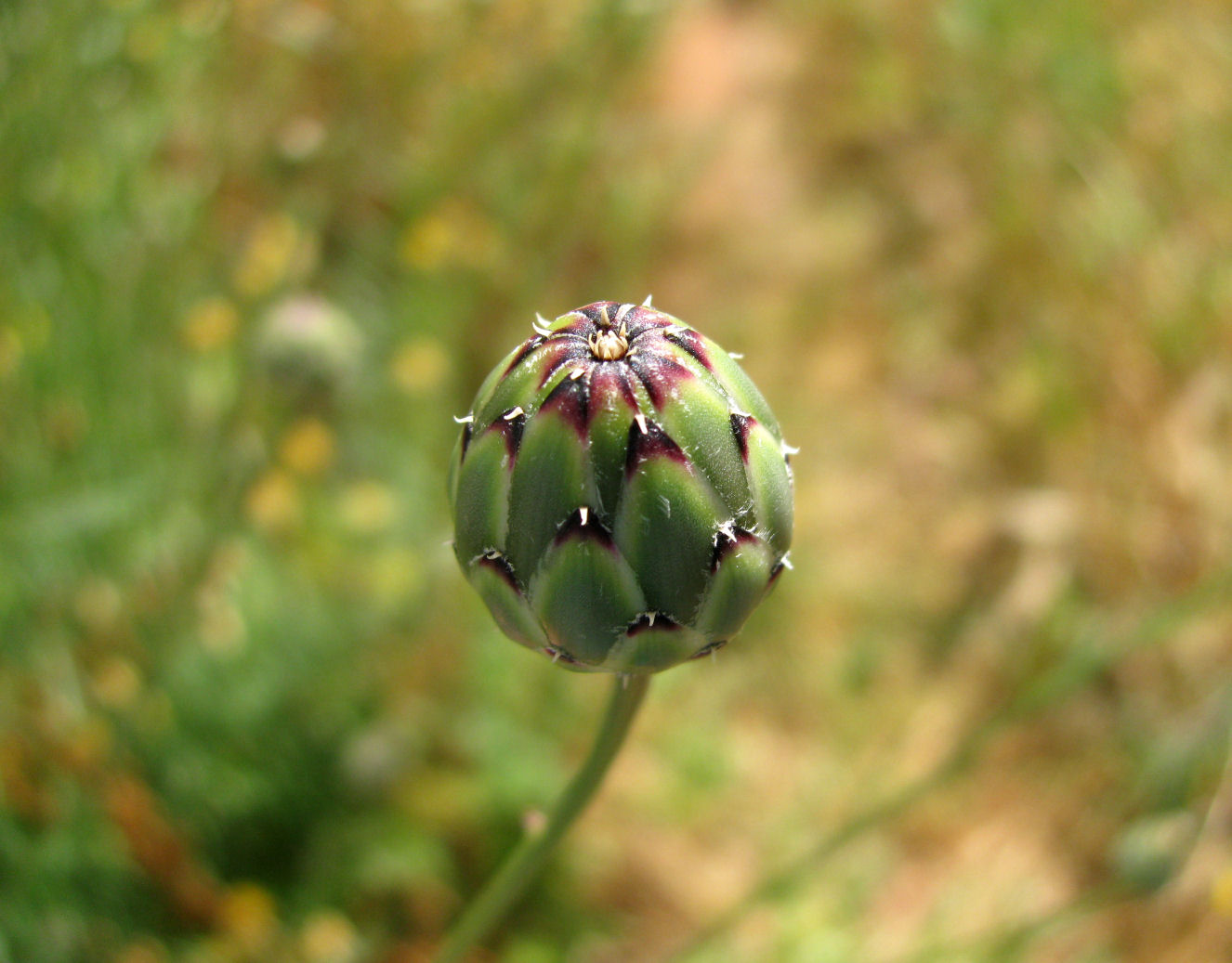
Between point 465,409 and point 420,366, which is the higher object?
point 465,409

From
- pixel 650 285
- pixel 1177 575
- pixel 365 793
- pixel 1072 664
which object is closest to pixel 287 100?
pixel 650 285

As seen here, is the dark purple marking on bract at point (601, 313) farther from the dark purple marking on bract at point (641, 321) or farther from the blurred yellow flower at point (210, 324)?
the blurred yellow flower at point (210, 324)

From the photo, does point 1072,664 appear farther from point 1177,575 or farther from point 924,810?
point 1177,575

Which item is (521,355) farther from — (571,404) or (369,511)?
(369,511)

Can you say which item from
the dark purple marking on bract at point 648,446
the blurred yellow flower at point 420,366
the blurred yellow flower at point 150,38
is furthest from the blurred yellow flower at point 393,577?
the dark purple marking on bract at point 648,446

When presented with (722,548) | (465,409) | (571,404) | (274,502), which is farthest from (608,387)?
(465,409)

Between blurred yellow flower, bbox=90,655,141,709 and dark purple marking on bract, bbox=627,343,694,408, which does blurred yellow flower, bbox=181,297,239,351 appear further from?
dark purple marking on bract, bbox=627,343,694,408
